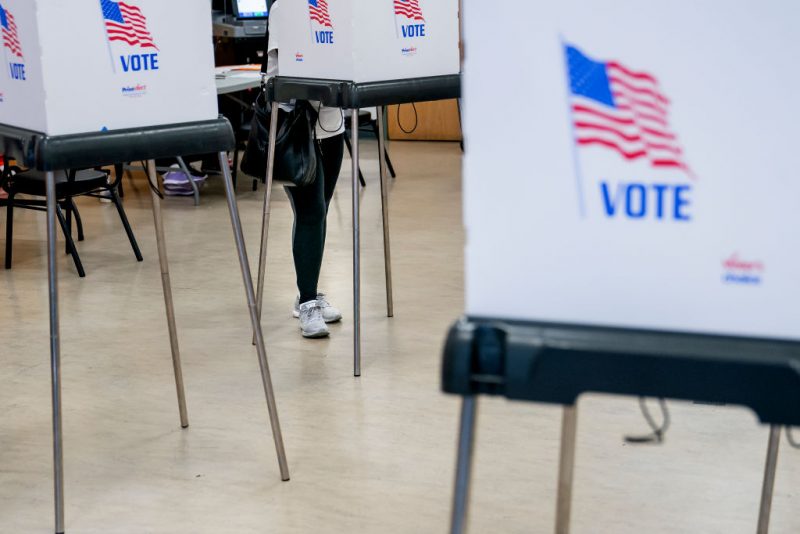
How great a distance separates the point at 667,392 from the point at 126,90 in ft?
4.44

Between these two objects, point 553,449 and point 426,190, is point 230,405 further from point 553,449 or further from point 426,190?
point 426,190

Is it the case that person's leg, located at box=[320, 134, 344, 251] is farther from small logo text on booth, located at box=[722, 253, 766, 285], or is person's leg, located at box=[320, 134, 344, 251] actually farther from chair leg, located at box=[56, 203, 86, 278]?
small logo text on booth, located at box=[722, 253, 766, 285]

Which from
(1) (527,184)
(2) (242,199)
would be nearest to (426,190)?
(2) (242,199)

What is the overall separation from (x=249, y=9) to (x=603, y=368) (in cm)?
677

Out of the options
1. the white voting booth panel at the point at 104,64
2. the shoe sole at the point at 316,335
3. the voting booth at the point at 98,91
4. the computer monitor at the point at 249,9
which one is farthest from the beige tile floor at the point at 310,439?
the computer monitor at the point at 249,9

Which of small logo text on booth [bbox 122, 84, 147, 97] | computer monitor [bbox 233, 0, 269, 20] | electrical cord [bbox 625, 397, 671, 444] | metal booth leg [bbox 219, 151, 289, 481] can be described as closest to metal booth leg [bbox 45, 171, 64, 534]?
small logo text on booth [bbox 122, 84, 147, 97]

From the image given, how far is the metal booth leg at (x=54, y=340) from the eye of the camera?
1912mm

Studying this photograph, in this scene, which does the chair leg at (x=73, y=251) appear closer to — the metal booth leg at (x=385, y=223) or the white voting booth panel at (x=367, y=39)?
the metal booth leg at (x=385, y=223)

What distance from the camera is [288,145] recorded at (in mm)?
3043

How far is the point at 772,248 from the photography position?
1007 mm

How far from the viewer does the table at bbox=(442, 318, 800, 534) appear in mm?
1003

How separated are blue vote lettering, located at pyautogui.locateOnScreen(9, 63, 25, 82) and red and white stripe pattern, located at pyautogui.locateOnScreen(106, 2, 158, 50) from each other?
177 millimetres

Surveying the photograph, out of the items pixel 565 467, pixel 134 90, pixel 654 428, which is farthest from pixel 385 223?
pixel 654 428

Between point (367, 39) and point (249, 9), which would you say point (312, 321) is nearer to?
point (367, 39)
